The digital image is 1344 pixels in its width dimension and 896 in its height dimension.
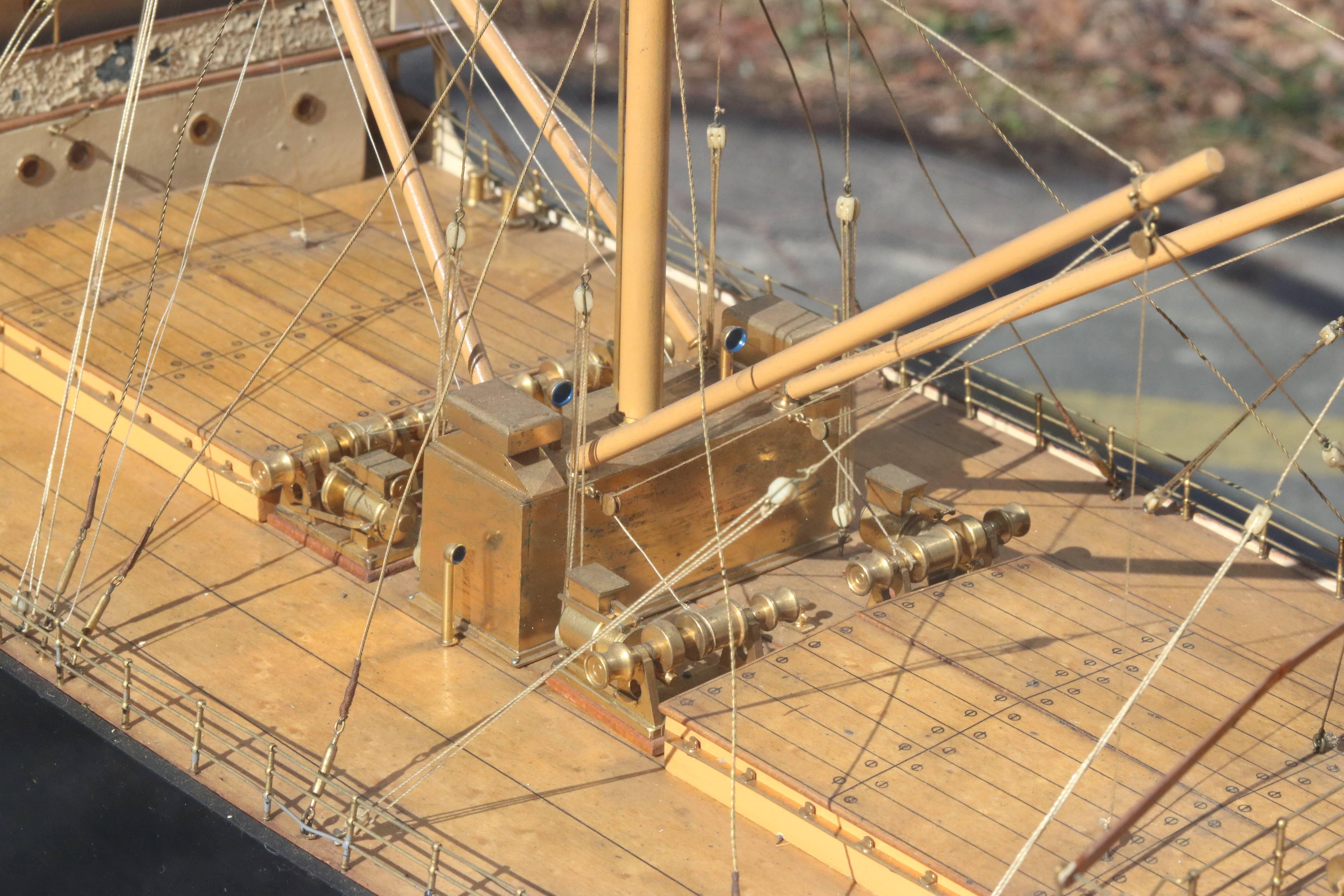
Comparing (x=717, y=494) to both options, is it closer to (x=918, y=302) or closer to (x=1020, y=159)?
(x=918, y=302)

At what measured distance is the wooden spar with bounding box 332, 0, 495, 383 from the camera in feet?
40.0

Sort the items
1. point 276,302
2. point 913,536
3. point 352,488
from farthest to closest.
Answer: point 276,302 → point 352,488 → point 913,536

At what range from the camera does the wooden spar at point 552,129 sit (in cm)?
1250

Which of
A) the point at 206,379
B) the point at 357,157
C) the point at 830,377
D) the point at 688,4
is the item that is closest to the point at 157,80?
the point at 357,157

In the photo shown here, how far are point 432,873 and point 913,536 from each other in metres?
3.93

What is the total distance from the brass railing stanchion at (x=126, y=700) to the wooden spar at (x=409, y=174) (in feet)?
10.1

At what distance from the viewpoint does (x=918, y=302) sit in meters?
9.00

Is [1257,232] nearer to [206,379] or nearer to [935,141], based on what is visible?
[935,141]

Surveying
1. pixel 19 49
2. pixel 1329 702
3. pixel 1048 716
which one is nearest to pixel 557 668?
pixel 1048 716

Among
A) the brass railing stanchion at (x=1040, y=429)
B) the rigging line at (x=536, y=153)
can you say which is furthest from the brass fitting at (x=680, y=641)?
the brass railing stanchion at (x=1040, y=429)

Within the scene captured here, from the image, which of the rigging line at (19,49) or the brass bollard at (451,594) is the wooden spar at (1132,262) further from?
the rigging line at (19,49)

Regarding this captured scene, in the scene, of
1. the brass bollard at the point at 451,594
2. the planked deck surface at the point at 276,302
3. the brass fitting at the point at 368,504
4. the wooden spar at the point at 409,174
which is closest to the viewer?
the brass bollard at the point at 451,594

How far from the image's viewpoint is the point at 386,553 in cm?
1055

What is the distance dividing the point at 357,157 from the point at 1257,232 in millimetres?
16530
